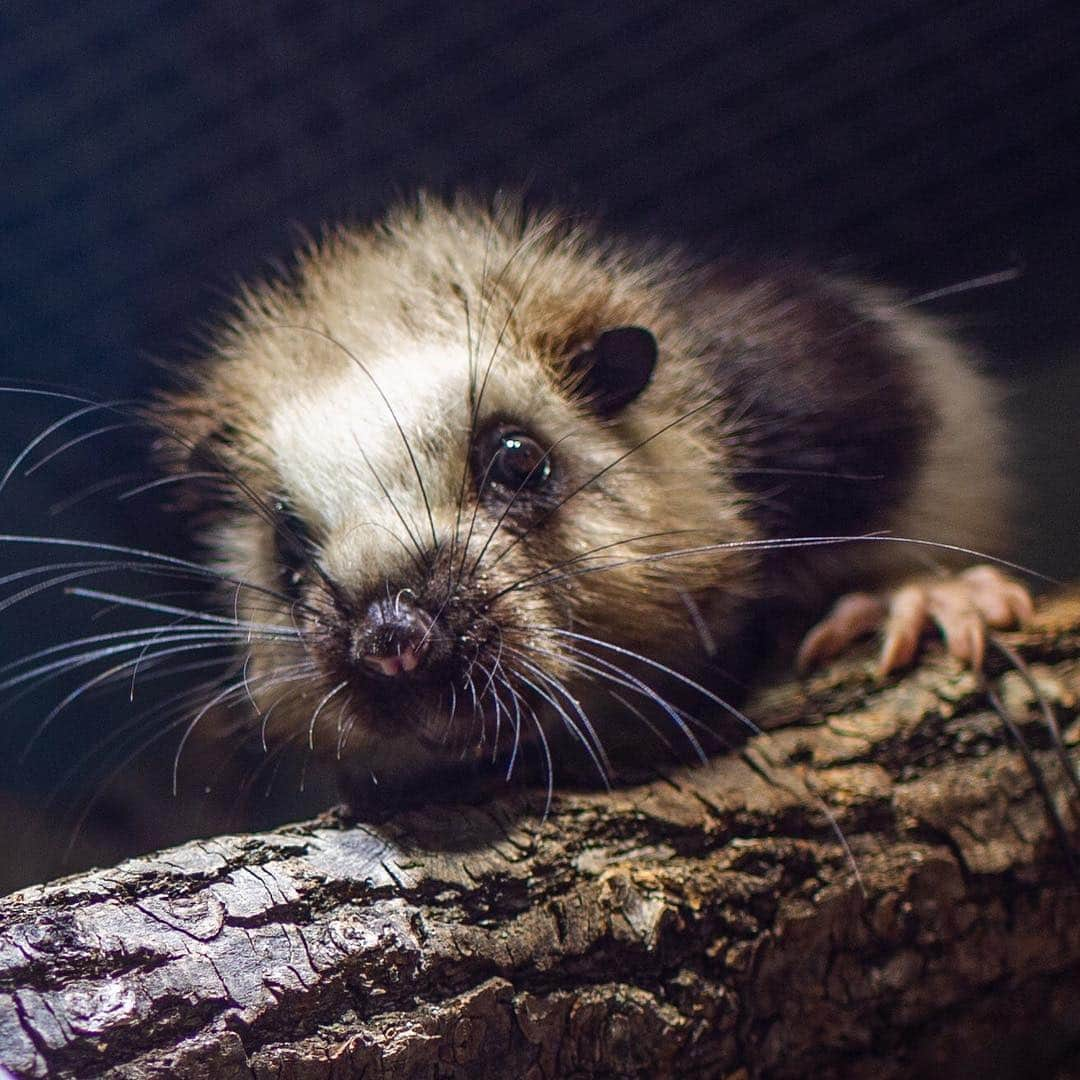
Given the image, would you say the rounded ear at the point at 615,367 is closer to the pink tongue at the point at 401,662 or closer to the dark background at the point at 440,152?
the dark background at the point at 440,152

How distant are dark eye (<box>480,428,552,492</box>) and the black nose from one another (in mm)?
264

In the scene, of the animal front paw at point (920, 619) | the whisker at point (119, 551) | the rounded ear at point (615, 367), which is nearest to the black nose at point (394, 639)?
the whisker at point (119, 551)

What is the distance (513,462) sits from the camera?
Result: 137cm

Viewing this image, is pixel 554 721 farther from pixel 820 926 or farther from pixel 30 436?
pixel 30 436

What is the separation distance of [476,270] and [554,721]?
0.68 metres

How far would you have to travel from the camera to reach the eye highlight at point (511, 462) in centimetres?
136

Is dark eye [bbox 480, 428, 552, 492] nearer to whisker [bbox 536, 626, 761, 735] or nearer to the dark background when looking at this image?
whisker [bbox 536, 626, 761, 735]

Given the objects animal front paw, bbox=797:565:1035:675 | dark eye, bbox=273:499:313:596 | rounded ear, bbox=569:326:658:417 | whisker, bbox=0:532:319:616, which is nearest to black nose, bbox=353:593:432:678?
whisker, bbox=0:532:319:616

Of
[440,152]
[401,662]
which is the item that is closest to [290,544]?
[401,662]

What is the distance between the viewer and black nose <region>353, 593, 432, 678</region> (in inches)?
43.9

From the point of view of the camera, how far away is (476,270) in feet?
5.20

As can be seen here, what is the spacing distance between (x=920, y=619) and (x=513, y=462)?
2.12 feet

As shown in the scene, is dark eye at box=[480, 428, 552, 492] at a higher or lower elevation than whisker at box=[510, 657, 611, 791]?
higher

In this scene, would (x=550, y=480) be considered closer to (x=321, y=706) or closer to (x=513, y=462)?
(x=513, y=462)
